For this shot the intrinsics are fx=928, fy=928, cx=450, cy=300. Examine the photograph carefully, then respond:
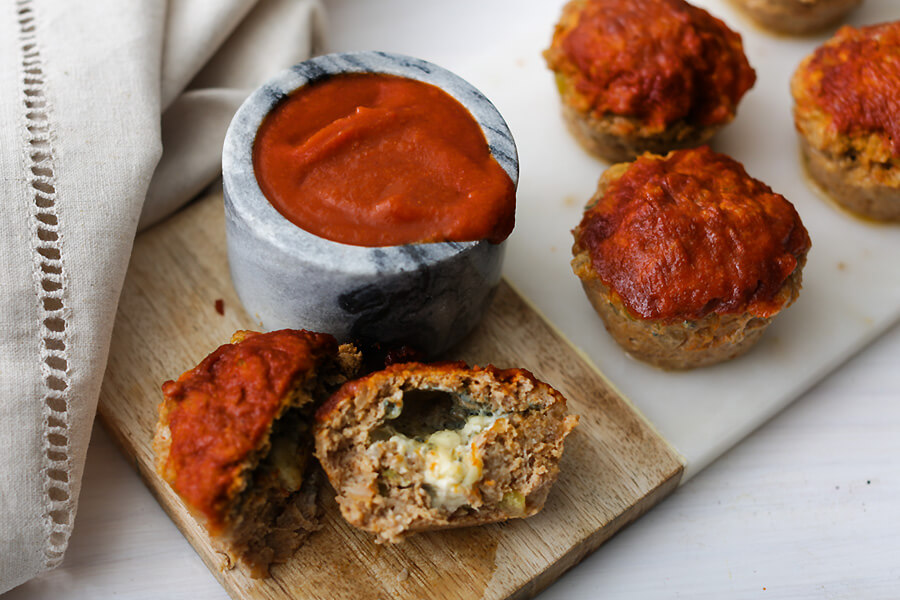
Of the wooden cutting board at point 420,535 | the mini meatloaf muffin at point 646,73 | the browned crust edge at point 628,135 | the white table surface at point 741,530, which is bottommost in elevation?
the white table surface at point 741,530

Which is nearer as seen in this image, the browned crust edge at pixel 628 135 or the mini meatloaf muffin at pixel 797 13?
the browned crust edge at pixel 628 135

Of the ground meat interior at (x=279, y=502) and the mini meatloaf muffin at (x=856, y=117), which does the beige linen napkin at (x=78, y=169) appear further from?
the mini meatloaf muffin at (x=856, y=117)

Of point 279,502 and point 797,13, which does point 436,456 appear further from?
point 797,13

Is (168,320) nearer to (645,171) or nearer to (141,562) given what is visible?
(141,562)

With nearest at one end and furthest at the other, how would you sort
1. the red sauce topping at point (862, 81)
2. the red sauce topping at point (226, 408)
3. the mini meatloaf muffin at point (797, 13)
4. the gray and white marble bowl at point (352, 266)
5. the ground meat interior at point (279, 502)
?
the red sauce topping at point (226, 408) < the ground meat interior at point (279, 502) < the gray and white marble bowl at point (352, 266) < the red sauce topping at point (862, 81) < the mini meatloaf muffin at point (797, 13)

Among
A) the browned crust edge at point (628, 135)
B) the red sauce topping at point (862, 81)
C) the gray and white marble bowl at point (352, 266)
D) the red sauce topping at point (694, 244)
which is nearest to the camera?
the gray and white marble bowl at point (352, 266)

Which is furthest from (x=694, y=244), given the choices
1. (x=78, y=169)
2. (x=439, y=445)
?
(x=78, y=169)

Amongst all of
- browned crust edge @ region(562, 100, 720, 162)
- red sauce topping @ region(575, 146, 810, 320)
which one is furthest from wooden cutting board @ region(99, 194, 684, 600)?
browned crust edge @ region(562, 100, 720, 162)

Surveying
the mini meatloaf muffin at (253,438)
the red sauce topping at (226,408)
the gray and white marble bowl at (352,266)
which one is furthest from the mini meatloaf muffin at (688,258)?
the red sauce topping at (226,408)
